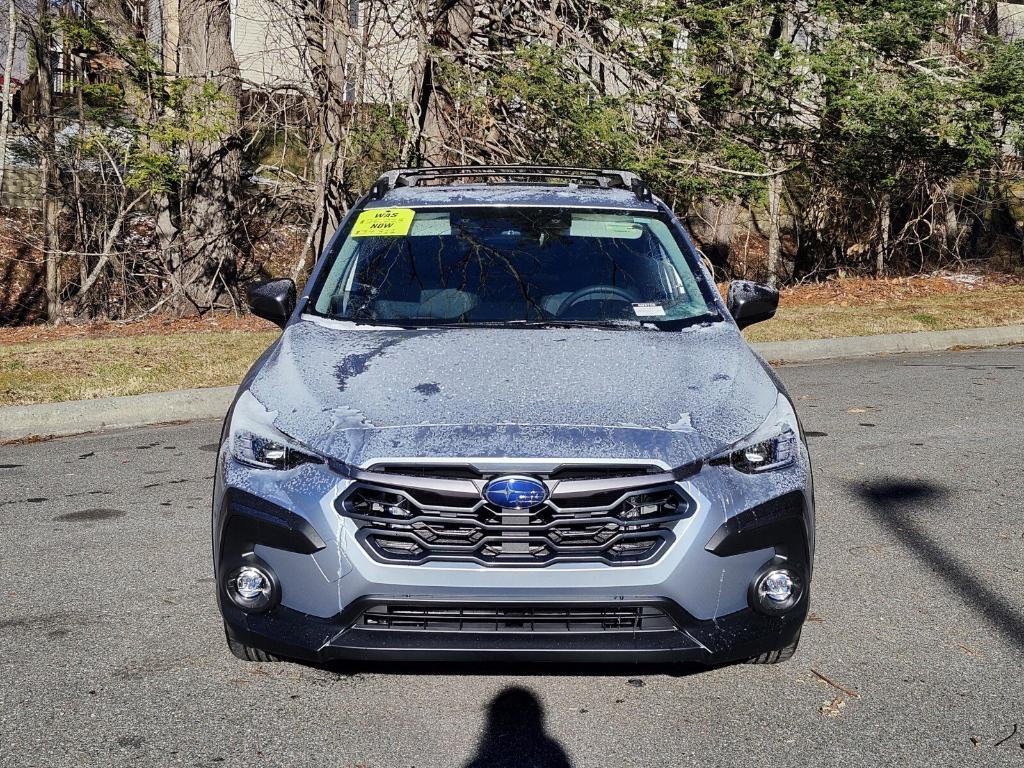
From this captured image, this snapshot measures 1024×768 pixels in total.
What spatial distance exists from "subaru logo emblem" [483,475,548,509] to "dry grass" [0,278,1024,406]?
6.36 meters

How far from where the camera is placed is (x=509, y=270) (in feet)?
16.5

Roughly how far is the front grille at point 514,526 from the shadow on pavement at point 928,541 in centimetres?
176

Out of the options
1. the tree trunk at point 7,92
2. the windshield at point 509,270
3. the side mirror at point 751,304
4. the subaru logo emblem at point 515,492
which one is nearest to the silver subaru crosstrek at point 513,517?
the subaru logo emblem at point 515,492

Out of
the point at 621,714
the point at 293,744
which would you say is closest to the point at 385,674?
the point at 293,744

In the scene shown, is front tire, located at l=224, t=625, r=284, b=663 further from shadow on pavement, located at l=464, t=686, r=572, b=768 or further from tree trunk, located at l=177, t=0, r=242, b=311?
tree trunk, located at l=177, t=0, r=242, b=311

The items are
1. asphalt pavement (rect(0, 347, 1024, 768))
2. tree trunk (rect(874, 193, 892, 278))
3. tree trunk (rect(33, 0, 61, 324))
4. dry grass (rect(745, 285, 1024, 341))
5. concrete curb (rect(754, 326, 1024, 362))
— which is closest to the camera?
asphalt pavement (rect(0, 347, 1024, 768))

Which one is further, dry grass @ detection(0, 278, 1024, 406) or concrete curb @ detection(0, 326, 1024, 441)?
dry grass @ detection(0, 278, 1024, 406)

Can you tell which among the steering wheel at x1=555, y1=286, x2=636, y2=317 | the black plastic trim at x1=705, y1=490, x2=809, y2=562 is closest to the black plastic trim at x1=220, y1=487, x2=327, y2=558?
the black plastic trim at x1=705, y1=490, x2=809, y2=562

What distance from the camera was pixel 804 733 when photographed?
352 centimetres

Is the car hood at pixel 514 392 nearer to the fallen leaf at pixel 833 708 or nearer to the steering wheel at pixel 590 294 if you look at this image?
the steering wheel at pixel 590 294

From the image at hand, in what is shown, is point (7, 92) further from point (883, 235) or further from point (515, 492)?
point (515, 492)

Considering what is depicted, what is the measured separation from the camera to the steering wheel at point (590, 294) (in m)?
4.91

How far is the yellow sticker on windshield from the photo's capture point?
5242 mm

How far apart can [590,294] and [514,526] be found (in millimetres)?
1837
